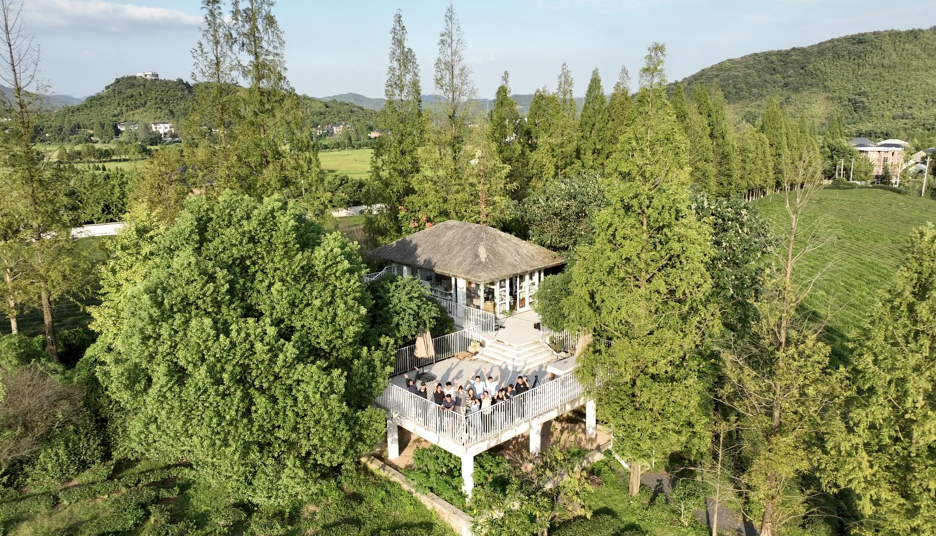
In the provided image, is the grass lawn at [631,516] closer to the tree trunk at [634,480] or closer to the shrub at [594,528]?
the shrub at [594,528]

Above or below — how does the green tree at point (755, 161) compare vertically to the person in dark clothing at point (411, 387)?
above

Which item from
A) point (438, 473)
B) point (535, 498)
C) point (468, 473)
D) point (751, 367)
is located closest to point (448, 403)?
point (468, 473)

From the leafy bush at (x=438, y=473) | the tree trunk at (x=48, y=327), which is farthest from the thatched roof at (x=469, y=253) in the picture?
the tree trunk at (x=48, y=327)

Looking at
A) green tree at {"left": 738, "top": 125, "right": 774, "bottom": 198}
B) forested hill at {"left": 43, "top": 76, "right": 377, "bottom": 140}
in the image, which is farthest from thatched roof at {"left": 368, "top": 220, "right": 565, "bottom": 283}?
forested hill at {"left": 43, "top": 76, "right": 377, "bottom": 140}

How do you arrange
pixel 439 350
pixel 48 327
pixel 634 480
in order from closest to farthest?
pixel 634 480 < pixel 439 350 < pixel 48 327

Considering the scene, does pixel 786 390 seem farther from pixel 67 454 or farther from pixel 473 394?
pixel 67 454

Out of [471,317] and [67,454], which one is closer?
[67,454]
